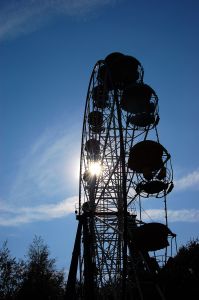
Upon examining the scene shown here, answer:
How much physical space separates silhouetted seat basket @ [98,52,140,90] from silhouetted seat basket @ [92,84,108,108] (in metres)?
0.65

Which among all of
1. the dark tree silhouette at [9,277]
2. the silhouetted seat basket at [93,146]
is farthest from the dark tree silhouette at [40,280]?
the silhouetted seat basket at [93,146]

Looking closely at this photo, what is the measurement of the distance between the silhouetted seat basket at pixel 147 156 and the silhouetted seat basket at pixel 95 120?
4479mm

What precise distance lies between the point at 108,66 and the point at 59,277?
30.3m

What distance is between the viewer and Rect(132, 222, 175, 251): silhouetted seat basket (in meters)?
12.9

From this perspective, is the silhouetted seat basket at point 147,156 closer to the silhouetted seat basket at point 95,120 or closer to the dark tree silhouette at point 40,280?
the silhouetted seat basket at point 95,120

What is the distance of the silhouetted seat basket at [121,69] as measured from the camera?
16.5 m

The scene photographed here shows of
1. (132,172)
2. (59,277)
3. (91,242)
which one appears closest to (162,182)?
(132,172)

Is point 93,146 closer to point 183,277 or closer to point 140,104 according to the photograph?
point 140,104

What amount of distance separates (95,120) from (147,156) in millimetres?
5646

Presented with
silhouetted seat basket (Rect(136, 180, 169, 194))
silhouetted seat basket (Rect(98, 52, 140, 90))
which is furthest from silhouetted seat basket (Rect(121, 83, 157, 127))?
silhouetted seat basket (Rect(136, 180, 169, 194))

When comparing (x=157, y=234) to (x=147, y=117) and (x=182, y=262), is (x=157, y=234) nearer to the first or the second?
(x=147, y=117)

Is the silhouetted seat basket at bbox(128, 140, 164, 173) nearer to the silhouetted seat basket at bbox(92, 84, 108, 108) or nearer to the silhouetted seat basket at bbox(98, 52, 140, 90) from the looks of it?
the silhouetted seat basket at bbox(92, 84, 108, 108)

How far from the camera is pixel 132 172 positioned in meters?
14.2

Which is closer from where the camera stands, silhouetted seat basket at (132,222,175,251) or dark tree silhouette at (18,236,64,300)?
silhouetted seat basket at (132,222,175,251)
